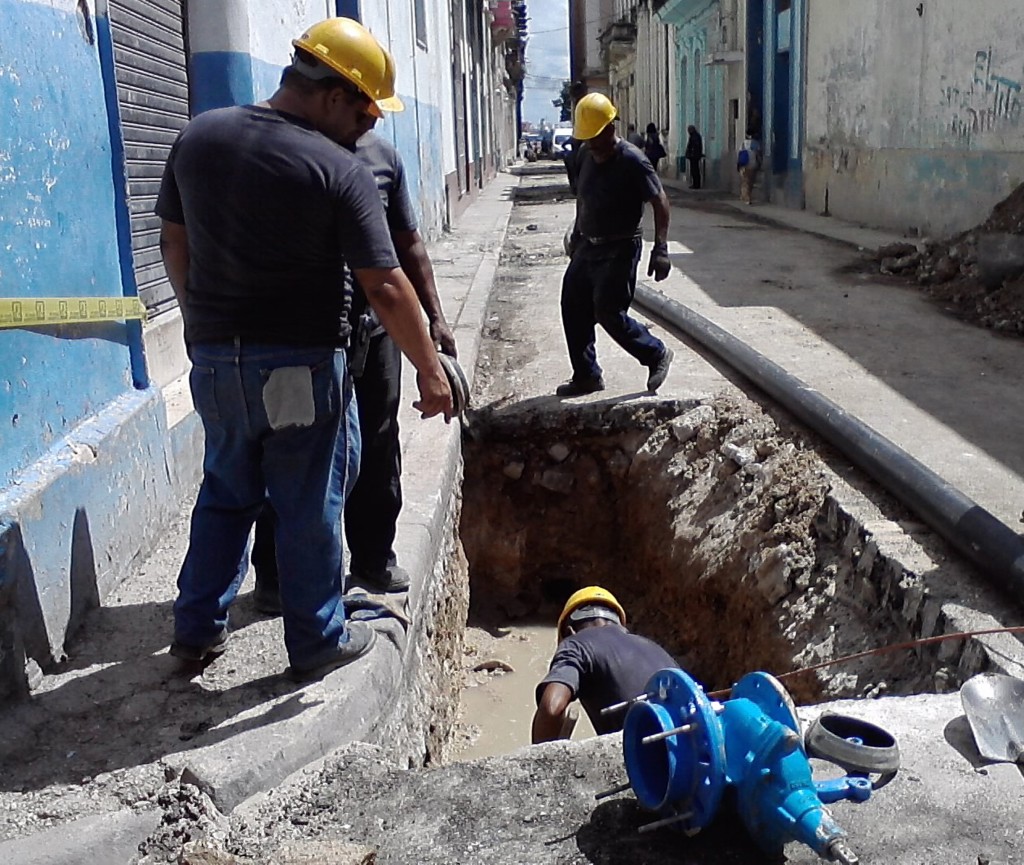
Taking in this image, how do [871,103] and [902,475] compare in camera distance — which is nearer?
[902,475]

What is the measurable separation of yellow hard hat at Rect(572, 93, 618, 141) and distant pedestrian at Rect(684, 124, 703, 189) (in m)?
23.4

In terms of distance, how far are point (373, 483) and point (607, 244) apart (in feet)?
9.31

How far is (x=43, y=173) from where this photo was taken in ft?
10.4

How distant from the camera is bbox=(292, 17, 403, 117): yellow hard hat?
2.71 m

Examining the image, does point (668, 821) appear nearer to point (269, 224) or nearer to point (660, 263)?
point (269, 224)

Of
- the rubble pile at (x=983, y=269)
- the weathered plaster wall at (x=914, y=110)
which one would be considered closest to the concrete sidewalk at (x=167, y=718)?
the rubble pile at (x=983, y=269)

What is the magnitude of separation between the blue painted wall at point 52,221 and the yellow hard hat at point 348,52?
0.90 metres

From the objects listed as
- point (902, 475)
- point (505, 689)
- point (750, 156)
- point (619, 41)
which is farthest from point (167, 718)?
point (619, 41)

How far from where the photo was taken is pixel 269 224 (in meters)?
2.66

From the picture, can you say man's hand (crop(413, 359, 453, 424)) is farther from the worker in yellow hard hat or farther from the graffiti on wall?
the graffiti on wall

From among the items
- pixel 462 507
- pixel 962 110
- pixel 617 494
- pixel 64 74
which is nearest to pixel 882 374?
pixel 617 494

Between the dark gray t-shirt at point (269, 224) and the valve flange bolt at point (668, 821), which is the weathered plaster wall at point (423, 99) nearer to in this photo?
the dark gray t-shirt at point (269, 224)

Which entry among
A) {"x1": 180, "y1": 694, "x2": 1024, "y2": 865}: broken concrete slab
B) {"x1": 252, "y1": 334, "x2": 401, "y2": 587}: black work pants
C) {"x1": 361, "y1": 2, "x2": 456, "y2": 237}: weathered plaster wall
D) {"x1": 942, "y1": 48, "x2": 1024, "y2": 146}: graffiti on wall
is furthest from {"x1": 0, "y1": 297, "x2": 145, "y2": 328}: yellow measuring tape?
{"x1": 942, "y1": 48, "x2": 1024, "y2": 146}: graffiti on wall

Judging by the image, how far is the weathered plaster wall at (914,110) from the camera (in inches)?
453
